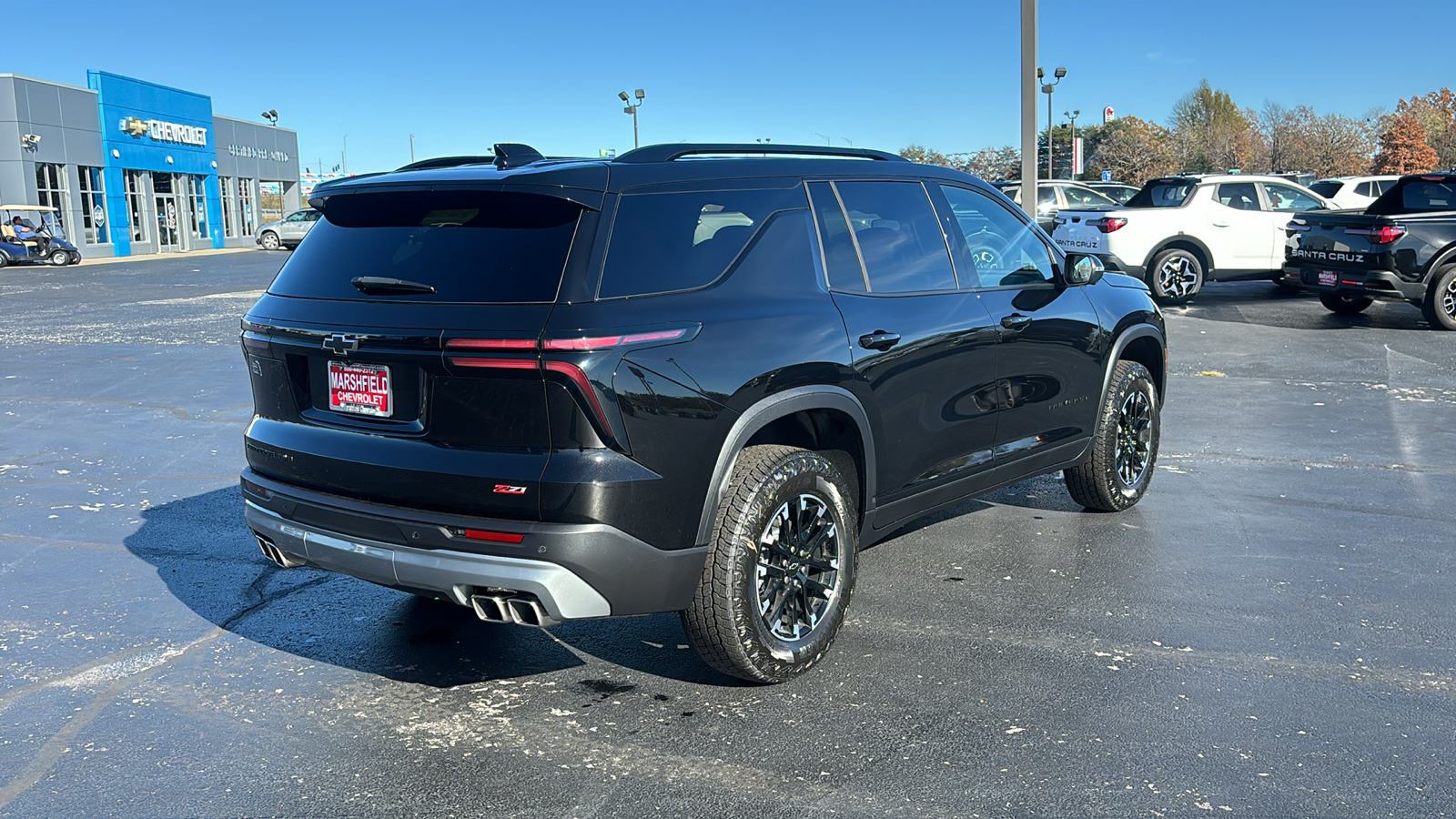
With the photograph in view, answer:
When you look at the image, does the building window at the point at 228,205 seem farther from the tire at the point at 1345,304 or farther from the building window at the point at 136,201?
the tire at the point at 1345,304

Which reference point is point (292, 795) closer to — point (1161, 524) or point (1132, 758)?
point (1132, 758)

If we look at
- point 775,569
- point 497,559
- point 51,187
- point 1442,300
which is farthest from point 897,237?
point 51,187

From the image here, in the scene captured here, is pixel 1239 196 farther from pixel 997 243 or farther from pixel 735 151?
pixel 735 151

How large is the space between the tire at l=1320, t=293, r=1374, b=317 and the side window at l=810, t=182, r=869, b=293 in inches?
528

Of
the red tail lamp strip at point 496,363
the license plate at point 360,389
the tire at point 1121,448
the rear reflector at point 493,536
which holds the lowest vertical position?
the tire at point 1121,448

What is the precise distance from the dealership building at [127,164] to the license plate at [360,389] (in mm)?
45223

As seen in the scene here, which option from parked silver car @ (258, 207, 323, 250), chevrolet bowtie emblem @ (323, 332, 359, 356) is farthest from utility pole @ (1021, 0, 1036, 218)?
parked silver car @ (258, 207, 323, 250)

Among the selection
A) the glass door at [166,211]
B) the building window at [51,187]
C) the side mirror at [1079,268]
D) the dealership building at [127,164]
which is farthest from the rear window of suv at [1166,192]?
the glass door at [166,211]

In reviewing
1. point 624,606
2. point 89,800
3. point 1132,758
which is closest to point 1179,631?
point 1132,758

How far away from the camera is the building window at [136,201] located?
48094mm

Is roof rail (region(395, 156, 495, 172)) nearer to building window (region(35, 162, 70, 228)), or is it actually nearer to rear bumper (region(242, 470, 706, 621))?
rear bumper (region(242, 470, 706, 621))

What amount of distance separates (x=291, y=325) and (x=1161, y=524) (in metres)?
4.33

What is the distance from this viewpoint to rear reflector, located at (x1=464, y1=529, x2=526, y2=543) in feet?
11.5

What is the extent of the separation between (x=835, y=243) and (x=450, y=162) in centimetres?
146
